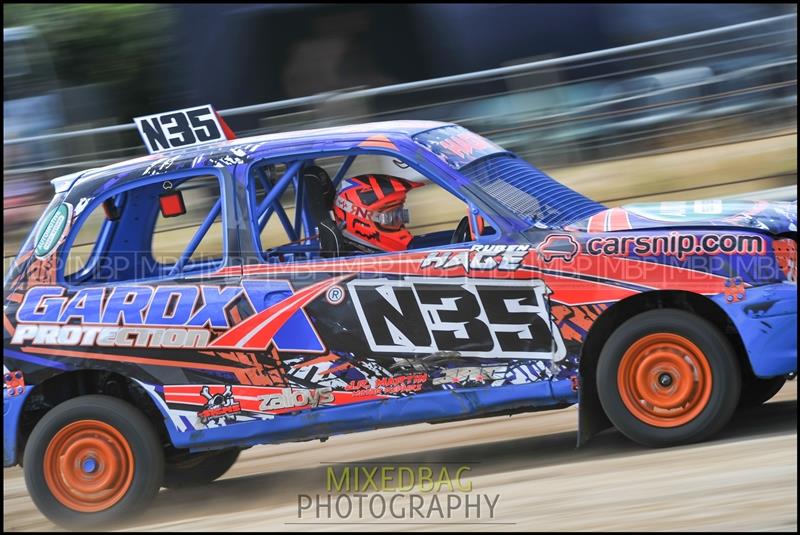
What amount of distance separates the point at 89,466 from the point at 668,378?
312 cm

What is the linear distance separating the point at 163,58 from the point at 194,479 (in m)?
8.82

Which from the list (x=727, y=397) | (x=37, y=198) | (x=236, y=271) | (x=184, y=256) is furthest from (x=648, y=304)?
(x=37, y=198)

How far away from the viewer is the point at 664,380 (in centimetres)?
578

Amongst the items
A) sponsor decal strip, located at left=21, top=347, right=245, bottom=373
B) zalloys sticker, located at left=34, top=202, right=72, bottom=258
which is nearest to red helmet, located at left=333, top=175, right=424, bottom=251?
sponsor decal strip, located at left=21, top=347, right=245, bottom=373

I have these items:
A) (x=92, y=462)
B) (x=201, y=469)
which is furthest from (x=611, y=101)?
(x=92, y=462)

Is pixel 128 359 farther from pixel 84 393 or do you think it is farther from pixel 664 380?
pixel 664 380

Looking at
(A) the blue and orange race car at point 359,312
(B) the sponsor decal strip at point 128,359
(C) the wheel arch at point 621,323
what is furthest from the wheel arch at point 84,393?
(C) the wheel arch at point 621,323

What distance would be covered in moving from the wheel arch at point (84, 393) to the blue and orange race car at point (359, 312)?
0.01m

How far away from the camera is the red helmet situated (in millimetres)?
6418

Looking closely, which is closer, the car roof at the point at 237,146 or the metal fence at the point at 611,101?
the car roof at the point at 237,146

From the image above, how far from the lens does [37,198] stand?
11.9 meters

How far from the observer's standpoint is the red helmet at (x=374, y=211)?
6418mm

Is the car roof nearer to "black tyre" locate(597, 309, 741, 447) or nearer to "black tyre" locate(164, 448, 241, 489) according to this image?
"black tyre" locate(597, 309, 741, 447)
